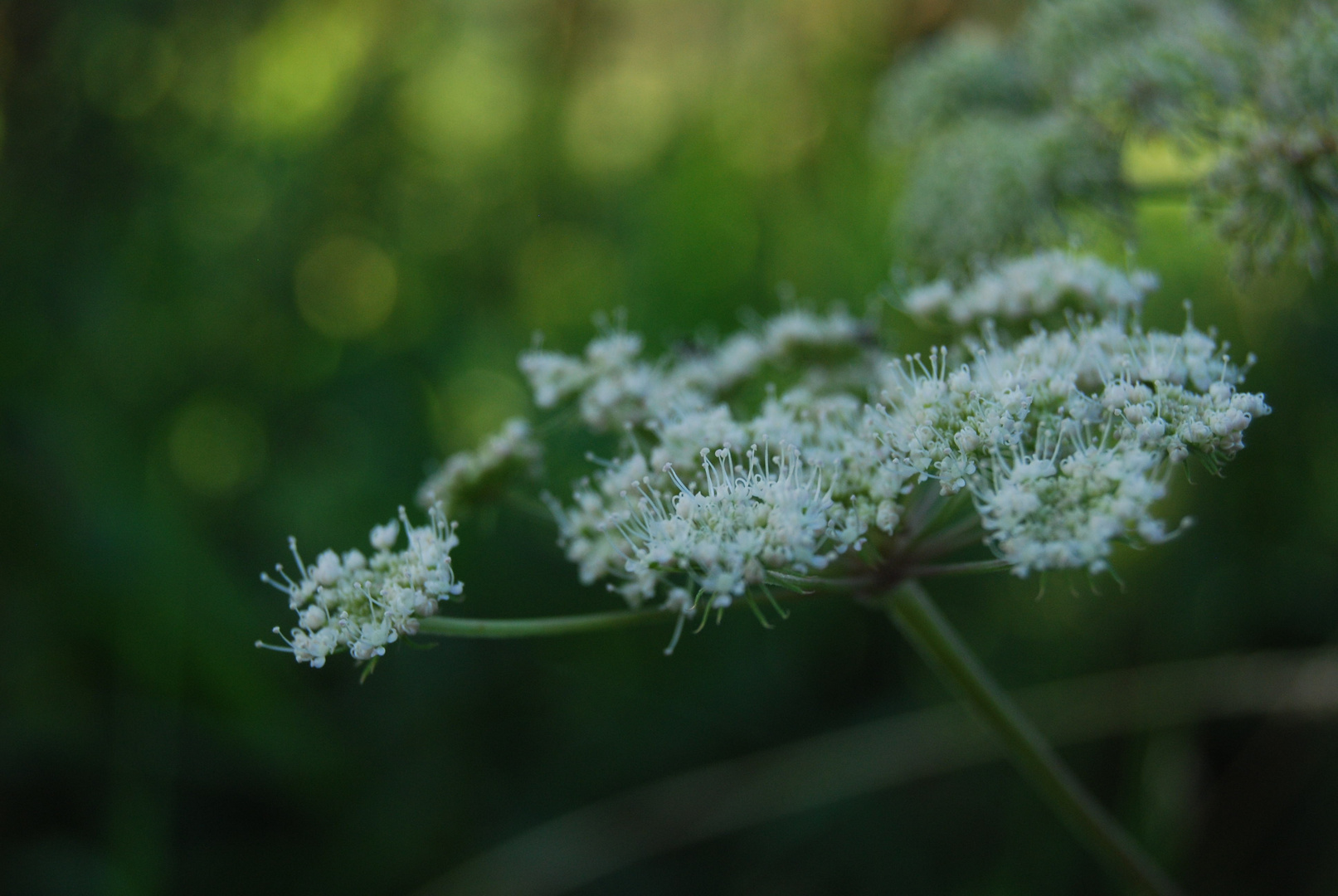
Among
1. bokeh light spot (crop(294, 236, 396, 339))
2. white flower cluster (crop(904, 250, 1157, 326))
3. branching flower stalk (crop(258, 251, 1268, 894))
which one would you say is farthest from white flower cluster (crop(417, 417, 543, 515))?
bokeh light spot (crop(294, 236, 396, 339))

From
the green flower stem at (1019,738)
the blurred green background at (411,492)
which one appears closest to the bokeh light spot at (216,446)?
the blurred green background at (411,492)

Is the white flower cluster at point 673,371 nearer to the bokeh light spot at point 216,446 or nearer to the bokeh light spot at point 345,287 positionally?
the bokeh light spot at point 216,446

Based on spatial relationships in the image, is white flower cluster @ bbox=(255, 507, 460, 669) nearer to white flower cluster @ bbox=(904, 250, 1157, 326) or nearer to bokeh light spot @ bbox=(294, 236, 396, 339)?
white flower cluster @ bbox=(904, 250, 1157, 326)

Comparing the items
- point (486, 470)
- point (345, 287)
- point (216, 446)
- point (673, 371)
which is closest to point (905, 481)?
point (673, 371)

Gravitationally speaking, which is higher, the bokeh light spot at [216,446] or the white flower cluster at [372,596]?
the bokeh light spot at [216,446]

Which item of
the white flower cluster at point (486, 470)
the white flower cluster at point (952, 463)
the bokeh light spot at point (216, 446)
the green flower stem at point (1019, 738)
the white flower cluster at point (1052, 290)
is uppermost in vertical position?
the bokeh light spot at point (216, 446)

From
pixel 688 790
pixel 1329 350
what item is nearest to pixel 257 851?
pixel 688 790
